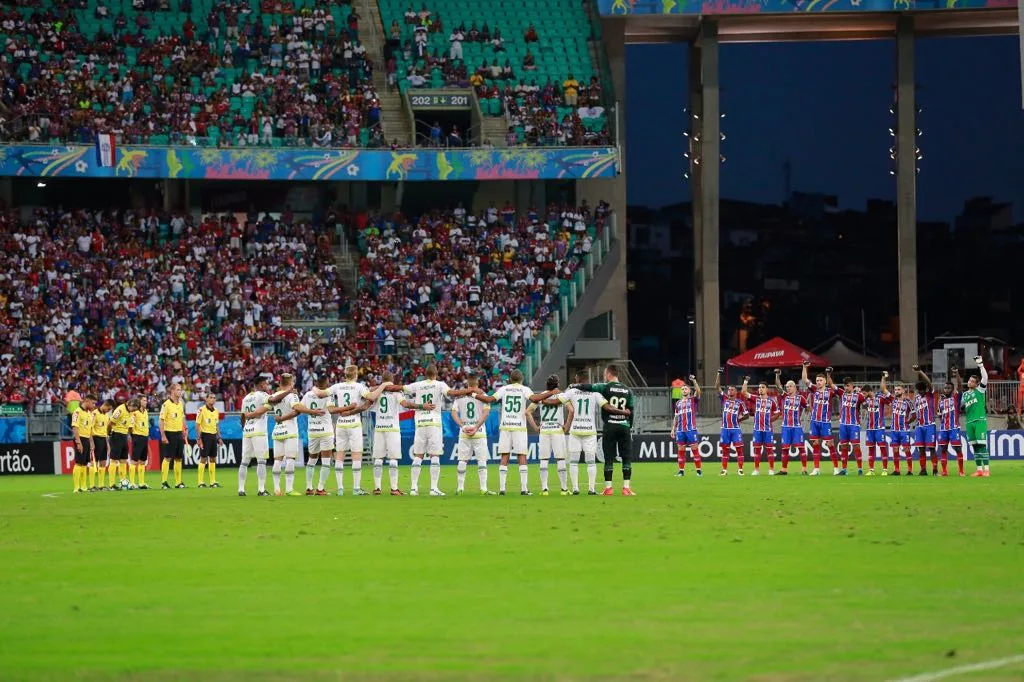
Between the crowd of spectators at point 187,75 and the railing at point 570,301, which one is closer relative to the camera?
the railing at point 570,301

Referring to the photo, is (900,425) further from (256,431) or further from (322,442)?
(256,431)

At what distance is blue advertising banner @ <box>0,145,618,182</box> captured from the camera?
55.7 meters

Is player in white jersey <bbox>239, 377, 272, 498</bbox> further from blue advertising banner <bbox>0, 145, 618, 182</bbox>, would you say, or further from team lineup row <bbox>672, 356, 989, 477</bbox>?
blue advertising banner <bbox>0, 145, 618, 182</bbox>

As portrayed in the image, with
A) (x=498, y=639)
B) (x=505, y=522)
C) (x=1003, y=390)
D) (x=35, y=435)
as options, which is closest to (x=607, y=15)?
(x=1003, y=390)

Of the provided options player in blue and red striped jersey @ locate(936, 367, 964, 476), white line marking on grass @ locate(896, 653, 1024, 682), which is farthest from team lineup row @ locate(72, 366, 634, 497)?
white line marking on grass @ locate(896, 653, 1024, 682)

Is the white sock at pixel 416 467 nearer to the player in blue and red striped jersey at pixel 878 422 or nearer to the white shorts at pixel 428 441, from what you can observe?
the white shorts at pixel 428 441

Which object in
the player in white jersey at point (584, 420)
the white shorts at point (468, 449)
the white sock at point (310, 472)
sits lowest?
the white sock at point (310, 472)

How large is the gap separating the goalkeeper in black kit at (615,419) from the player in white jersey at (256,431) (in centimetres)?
642

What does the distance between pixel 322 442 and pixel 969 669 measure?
71.6 feet

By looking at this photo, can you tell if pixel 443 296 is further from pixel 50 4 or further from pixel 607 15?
pixel 50 4

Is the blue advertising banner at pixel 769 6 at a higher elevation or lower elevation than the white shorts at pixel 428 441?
higher

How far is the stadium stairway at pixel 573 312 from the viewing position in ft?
178

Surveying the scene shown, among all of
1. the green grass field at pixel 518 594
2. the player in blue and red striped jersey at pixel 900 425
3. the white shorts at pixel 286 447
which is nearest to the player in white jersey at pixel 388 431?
the white shorts at pixel 286 447

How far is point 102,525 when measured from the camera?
2292cm
